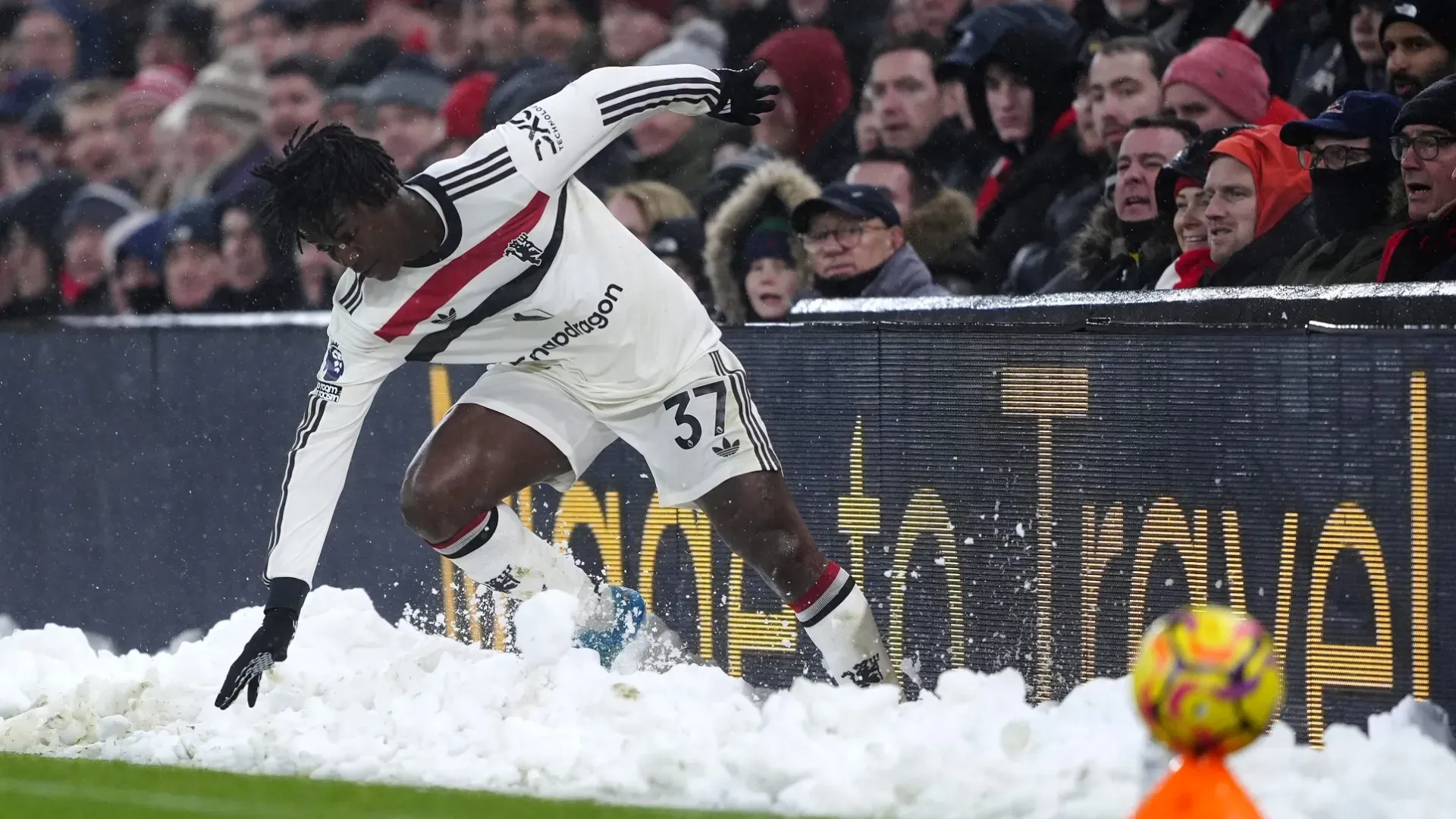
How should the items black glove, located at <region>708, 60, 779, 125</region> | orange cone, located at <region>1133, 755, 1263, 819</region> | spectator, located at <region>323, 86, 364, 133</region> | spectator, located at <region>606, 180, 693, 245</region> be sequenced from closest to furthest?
1. orange cone, located at <region>1133, 755, 1263, 819</region>
2. black glove, located at <region>708, 60, 779, 125</region>
3. spectator, located at <region>606, 180, 693, 245</region>
4. spectator, located at <region>323, 86, 364, 133</region>

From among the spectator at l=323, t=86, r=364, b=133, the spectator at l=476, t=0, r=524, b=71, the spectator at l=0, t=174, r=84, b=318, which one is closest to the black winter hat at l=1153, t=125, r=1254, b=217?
the spectator at l=476, t=0, r=524, b=71

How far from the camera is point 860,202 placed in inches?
299

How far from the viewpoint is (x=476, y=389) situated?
636 cm

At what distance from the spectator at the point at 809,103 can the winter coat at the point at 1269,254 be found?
2108 mm

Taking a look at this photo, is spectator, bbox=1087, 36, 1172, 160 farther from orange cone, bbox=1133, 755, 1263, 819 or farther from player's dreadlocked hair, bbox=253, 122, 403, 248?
orange cone, bbox=1133, 755, 1263, 819

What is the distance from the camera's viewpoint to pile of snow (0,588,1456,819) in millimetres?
4805

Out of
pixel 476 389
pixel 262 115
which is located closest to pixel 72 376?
pixel 262 115

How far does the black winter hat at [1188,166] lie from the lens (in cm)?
666

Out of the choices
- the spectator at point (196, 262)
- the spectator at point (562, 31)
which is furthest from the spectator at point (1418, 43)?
the spectator at point (196, 262)

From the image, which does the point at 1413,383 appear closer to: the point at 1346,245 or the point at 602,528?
the point at 1346,245

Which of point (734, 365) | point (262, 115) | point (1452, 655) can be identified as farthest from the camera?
point (262, 115)

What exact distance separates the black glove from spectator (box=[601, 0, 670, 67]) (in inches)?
113

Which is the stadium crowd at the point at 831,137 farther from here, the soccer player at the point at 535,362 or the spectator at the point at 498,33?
the soccer player at the point at 535,362

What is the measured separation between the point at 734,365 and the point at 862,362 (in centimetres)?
50
